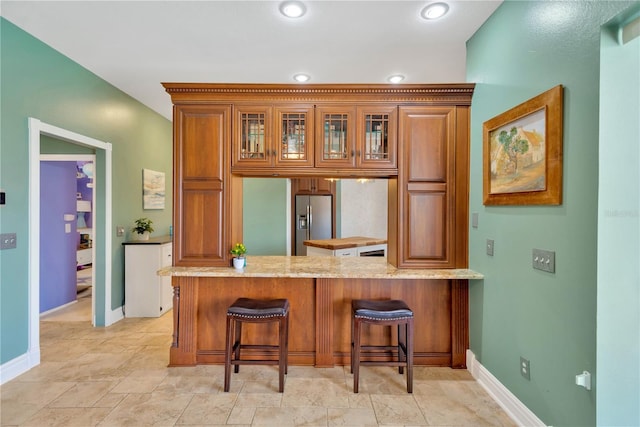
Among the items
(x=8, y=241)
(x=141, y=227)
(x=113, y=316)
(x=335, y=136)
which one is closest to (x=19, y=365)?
(x=8, y=241)

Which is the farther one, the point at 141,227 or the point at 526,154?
the point at 141,227

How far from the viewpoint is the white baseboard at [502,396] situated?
6.05ft

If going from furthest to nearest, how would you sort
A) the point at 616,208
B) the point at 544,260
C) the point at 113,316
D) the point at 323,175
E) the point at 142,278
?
the point at 142,278 → the point at 113,316 → the point at 323,175 → the point at 544,260 → the point at 616,208

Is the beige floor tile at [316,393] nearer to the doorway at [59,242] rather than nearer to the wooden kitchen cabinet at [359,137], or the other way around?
the wooden kitchen cabinet at [359,137]

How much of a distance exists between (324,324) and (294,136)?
65.9 inches

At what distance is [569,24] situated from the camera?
1544 mm

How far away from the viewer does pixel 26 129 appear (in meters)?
2.55

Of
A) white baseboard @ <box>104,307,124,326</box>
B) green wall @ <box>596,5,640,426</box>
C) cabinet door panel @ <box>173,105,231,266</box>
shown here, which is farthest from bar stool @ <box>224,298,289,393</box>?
white baseboard @ <box>104,307,124,326</box>

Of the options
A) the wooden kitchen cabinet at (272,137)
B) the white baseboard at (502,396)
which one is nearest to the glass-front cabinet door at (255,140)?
the wooden kitchen cabinet at (272,137)

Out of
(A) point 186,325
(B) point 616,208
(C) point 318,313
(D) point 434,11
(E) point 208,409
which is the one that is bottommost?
(E) point 208,409

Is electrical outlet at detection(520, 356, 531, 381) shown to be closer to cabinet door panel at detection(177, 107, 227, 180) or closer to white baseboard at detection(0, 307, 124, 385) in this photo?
cabinet door panel at detection(177, 107, 227, 180)

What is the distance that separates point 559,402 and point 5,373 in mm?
3829

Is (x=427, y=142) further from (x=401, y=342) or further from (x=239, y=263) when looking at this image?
(x=239, y=263)

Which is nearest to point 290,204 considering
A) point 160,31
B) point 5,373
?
point 160,31
